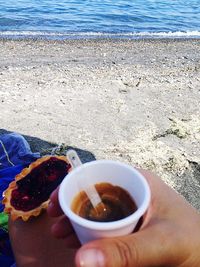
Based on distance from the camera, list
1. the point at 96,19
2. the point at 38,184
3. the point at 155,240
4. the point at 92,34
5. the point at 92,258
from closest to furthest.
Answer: the point at 92,258
the point at 155,240
the point at 38,184
the point at 92,34
the point at 96,19

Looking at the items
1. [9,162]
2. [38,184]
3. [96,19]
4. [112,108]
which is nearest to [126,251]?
[38,184]

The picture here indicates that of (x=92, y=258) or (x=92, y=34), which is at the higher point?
(x=92, y=258)

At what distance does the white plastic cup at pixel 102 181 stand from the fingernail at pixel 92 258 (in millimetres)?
72

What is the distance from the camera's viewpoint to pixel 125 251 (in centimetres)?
102

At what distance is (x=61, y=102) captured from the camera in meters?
4.77

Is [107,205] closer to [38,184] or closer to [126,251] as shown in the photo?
[126,251]

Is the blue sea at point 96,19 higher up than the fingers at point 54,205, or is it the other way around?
the fingers at point 54,205

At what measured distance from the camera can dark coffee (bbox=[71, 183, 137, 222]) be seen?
1.21m

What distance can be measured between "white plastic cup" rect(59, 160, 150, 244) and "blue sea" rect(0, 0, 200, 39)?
30.1 feet

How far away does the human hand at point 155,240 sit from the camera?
40.0 inches

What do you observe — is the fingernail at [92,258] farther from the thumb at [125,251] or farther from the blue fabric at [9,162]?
the blue fabric at [9,162]

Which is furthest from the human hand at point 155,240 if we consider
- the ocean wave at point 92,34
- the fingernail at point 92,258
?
the ocean wave at point 92,34

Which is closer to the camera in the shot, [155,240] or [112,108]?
[155,240]

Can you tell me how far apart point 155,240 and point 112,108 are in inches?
141
